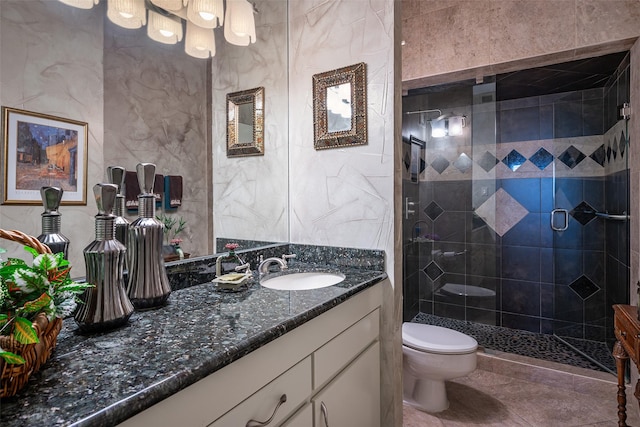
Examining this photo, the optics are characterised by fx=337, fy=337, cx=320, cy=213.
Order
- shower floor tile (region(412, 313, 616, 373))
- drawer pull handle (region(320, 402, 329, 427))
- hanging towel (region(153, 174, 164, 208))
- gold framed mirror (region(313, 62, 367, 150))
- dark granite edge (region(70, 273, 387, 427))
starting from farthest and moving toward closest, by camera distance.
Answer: shower floor tile (region(412, 313, 616, 373)) → gold framed mirror (region(313, 62, 367, 150)) → hanging towel (region(153, 174, 164, 208)) → drawer pull handle (region(320, 402, 329, 427)) → dark granite edge (region(70, 273, 387, 427))

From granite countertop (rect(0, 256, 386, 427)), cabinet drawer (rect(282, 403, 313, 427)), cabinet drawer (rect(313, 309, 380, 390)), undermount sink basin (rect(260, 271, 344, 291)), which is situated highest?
granite countertop (rect(0, 256, 386, 427))

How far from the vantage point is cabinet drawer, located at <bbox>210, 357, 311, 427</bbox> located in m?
0.75

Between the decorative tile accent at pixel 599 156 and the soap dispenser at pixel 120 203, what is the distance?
3524 millimetres

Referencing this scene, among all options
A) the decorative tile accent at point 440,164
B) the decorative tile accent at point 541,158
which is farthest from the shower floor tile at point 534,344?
the decorative tile accent at point 541,158

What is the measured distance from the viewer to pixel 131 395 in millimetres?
534

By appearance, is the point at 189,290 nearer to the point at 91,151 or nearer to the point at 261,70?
the point at 91,151

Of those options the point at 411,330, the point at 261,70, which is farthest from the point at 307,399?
the point at 261,70

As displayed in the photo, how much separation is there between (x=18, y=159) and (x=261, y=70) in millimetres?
1218

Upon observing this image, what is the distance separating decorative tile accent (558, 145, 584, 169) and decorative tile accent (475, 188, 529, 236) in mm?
526

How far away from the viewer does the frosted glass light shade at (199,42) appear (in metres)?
1.38

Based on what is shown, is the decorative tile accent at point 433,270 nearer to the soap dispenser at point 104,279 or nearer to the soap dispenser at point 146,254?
the soap dispenser at point 146,254

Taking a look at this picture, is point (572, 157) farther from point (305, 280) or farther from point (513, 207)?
point (305, 280)

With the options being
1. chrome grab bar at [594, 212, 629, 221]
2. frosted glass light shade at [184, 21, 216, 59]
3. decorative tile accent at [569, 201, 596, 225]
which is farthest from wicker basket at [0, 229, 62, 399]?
decorative tile accent at [569, 201, 596, 225]

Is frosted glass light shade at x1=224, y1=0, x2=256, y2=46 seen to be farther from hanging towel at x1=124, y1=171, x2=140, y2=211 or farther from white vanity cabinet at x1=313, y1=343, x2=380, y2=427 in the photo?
white vanity cabinet at x1=313, y1=343, x2=380, y2=427
